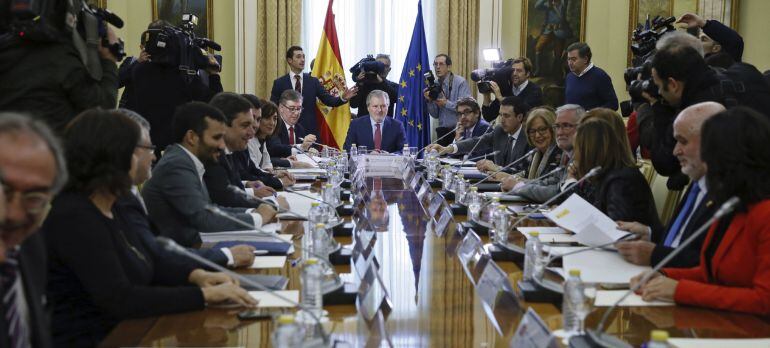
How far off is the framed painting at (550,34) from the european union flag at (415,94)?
59.3 inches

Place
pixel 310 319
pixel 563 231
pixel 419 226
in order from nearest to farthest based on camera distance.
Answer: pixel 310 319, pixel 563 231, pixel 419 226

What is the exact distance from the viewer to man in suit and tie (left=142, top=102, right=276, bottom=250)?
3.22 m

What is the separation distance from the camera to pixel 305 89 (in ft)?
28.8

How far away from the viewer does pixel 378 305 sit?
7.11ft

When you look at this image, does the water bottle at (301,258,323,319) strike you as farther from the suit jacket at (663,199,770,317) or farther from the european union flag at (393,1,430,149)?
the european union flag at (393,1,430,149)

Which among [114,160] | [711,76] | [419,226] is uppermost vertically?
[711,76]

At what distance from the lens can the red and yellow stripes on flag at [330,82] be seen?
932 centimetres

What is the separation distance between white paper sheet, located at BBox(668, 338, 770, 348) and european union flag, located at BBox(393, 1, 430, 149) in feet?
24.8

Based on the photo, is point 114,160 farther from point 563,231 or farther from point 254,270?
point 563,231

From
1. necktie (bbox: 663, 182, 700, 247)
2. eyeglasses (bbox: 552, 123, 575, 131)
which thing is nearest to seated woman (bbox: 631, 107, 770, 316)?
necktie (bbox: 663, 182, 700, 247)

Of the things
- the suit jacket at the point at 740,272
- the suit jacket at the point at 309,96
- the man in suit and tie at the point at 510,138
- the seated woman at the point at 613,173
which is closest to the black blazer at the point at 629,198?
the seated woman at the point at 613,173

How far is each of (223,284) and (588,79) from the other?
5694mm

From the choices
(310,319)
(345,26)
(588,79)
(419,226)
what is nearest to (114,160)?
(310,319)

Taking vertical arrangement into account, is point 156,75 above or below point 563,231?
above
